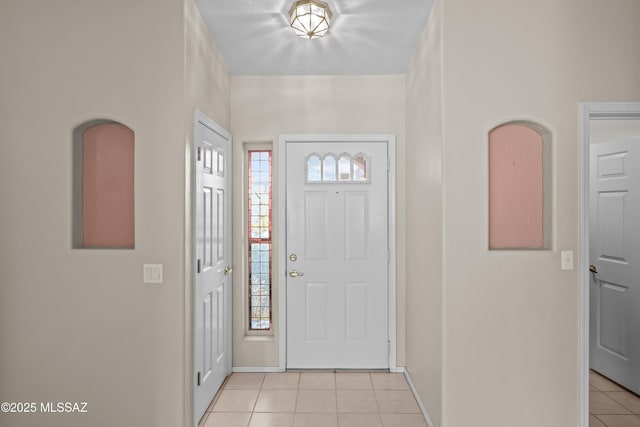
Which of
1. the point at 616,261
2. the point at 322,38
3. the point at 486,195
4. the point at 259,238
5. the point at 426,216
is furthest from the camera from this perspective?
the point at 259,238

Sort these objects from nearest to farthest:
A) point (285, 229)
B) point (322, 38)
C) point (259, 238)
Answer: point (322, 38)
point (285, 229)
point (259, 238)

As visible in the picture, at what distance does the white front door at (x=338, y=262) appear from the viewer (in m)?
3.58

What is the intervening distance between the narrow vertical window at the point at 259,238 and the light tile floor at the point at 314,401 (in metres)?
0.53

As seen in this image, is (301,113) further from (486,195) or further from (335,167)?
(486,195)

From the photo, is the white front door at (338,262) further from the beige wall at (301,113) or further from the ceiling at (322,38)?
the ceiling at (322,38)

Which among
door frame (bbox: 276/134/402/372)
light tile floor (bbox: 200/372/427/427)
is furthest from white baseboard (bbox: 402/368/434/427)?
door frame (bbox: 276/134/402/372)

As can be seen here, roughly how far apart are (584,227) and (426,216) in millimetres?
903

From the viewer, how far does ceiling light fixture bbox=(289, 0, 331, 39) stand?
92.7 inches

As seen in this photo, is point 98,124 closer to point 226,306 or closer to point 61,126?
point 61,126

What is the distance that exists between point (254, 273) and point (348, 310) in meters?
0.91

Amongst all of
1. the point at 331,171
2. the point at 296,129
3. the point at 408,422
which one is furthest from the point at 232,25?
the point at 408,422

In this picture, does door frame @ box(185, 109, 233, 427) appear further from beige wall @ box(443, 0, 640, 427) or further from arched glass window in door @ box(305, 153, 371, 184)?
beige wall @ box(443, 0, 640, 427)

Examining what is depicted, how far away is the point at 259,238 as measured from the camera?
146 inches

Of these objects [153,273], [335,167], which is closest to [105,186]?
[153,273]
